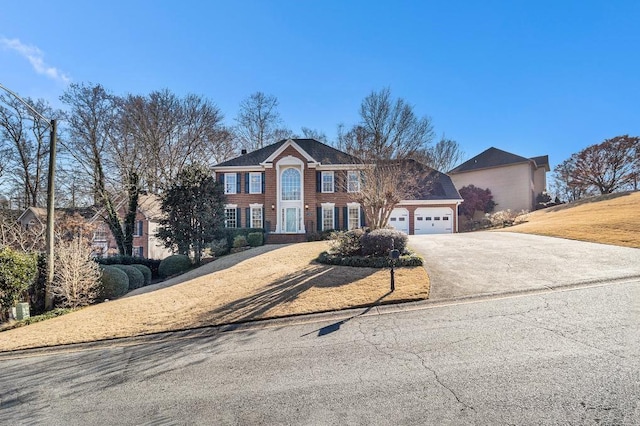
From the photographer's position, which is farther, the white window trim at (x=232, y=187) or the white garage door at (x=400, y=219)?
the white window trim at (x=232, y=187)

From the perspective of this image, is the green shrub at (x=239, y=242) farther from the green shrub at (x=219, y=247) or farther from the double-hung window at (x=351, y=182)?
the double-hung window at (x=351, y=182)

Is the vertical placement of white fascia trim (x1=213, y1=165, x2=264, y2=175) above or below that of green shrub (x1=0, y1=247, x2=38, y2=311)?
above

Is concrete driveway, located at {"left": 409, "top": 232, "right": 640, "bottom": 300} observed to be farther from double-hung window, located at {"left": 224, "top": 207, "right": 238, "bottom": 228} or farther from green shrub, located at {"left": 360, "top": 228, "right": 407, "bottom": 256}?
double-hung window, located at {"left": 224, "top": 207, "right": 238, "bottom": 228}

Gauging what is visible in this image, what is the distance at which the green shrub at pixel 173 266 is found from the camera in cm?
1717

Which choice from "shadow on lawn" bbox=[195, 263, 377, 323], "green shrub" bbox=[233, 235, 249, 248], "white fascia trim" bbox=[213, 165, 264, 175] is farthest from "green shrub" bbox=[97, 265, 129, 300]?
"white fascia trim" bbox=[213, 165, 264, 175]

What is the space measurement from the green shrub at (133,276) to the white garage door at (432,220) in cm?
1880

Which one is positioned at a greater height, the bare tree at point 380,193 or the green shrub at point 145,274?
the bare tree at point 380,193

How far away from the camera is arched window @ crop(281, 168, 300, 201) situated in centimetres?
2483

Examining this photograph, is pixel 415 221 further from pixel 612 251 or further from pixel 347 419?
pixel 347 419

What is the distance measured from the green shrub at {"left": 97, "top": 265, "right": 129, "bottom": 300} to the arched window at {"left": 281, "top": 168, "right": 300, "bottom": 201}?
1367 centimetres

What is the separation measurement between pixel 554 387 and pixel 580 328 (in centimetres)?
228

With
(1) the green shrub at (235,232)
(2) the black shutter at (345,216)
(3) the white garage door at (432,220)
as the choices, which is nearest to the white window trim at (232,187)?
(1) the green shrub at (235,232)

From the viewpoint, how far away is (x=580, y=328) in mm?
5211

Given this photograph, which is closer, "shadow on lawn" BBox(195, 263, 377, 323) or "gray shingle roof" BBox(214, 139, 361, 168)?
"shadow on lawn" BBox(195, 263, 377, 323)
